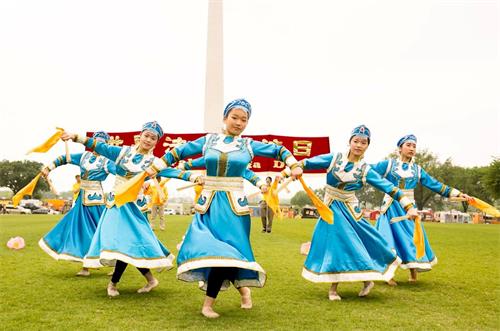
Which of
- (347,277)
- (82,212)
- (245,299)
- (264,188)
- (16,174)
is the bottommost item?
(16,174)

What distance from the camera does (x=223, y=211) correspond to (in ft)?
15.6

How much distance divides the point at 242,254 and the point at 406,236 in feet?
10.8

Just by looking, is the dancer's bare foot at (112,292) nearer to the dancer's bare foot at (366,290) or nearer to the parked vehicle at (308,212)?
the dancer's bare foot at (366,290)

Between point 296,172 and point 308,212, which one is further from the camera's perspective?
point 308,212

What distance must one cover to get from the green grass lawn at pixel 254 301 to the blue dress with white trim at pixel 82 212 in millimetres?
428

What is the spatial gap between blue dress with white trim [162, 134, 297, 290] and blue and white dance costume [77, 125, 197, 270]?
0.75 meters

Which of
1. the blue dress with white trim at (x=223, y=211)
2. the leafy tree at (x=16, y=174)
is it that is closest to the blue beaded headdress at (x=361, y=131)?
the blue dress with white trim at (x=223, y=211)

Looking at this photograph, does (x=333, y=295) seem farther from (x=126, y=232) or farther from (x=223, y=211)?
(x=126, y=232)

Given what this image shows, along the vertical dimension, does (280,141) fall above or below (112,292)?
above

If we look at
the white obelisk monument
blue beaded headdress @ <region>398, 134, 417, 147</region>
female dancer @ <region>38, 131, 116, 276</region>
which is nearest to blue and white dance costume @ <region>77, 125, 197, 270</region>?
female dancer @ <region>38, 131, 116, 276</region>

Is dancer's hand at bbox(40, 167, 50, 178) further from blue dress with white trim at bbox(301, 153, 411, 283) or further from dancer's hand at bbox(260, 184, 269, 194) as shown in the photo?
blue dress with white trim at bbox(301, 153, 411, 283)

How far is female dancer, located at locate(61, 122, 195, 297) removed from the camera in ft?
17.7

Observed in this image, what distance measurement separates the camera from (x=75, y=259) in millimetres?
7113

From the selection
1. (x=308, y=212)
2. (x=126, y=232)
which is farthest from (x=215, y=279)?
Answer: (x=308, y=212)
